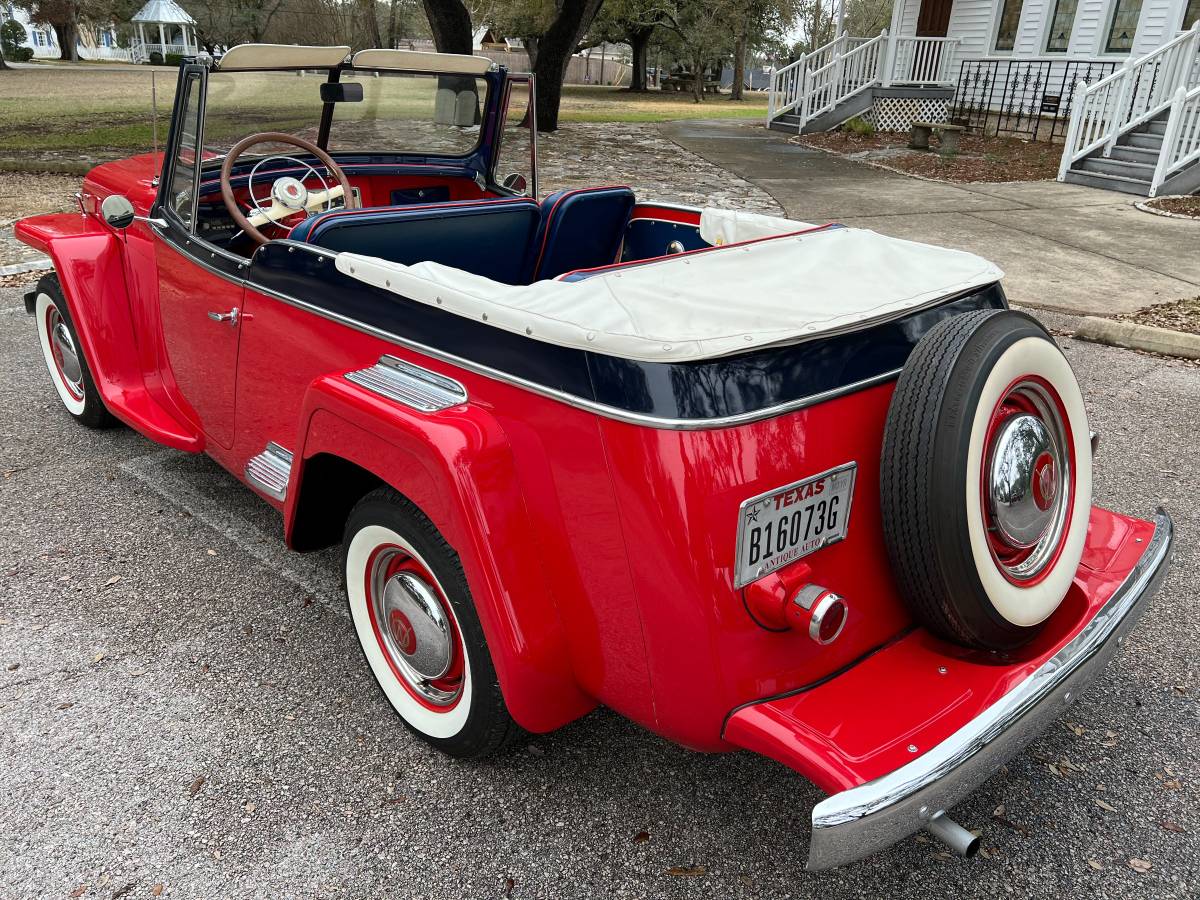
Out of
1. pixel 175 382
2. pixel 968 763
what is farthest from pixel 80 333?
pixel 968 763

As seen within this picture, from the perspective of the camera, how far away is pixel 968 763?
171cm

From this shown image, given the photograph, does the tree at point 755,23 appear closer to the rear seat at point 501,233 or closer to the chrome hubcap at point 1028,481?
the rear seat at point 501,233

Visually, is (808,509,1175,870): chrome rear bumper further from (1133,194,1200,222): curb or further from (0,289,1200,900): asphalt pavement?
(1133,194,1200,222): curb

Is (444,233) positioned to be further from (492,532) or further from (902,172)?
(902,172)

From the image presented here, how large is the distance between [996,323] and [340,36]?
74.6ft

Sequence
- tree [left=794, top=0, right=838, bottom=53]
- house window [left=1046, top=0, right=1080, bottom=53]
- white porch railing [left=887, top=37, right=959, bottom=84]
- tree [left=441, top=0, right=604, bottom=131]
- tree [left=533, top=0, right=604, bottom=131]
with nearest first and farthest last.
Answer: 1. tree [left=441, top=0, right=604, bottom=131]
2. house window [left=1046, top=0, right=1080, bottom=53]
3. tree [left=533, top=0, right=604, bottom=131]
4. white porch railing [left=887, top=37, right=959, bottom=84]
5. tree [left=794, top=0, right=838, bottom=53]

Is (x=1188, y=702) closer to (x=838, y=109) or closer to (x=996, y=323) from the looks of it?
(x=996, y=323)

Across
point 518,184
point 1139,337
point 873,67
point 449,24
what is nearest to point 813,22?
point 873,67

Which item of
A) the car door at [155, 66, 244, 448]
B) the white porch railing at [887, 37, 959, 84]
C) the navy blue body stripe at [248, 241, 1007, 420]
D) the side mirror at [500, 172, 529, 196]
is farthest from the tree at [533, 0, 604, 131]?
the navy blue body stripe at [248, 241, 1007, 420]

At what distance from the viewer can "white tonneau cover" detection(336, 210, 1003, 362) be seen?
1.79 m

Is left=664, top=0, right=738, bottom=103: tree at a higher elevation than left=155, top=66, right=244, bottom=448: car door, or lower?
higher

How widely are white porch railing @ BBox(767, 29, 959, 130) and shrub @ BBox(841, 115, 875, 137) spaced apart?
821mm

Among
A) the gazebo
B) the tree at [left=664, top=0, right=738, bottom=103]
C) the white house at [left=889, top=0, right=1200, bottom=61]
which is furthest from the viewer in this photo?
the gazebo

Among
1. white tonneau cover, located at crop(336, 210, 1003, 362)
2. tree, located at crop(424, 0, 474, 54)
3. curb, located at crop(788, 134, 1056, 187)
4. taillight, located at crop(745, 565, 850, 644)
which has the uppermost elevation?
tree, located at crop(424, 0, 474, 54)
